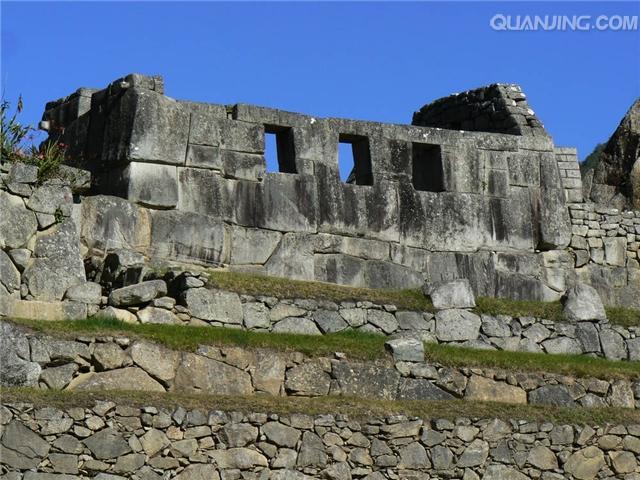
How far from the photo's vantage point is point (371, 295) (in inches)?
781

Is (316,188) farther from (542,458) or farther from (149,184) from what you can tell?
(542,458)

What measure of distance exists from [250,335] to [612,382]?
453cm

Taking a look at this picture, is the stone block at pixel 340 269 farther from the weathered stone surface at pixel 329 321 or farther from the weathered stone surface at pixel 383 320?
the weathered stone surface at pixel 329 321

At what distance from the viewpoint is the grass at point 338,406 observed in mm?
14984

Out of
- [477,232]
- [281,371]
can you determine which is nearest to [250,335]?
[281,371]

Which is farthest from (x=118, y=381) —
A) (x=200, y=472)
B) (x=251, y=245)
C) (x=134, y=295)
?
(x=251, y=245)

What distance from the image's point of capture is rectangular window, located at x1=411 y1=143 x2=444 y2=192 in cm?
2256

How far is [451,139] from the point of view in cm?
2269

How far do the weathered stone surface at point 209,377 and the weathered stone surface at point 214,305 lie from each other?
4.88ft

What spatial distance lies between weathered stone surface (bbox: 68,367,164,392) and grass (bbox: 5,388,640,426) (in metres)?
0.50

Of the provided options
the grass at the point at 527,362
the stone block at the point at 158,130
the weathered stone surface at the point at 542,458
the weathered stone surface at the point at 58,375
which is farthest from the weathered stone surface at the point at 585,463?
the stone block at the point at 158,130

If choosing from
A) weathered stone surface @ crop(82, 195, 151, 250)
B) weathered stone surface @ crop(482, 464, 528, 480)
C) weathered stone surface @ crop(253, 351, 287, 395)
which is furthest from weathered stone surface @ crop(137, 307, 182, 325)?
weathered stone surface @ crop(482, 464, 528, 480)

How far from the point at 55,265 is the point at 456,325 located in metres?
5.25

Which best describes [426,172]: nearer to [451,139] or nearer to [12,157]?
[451,139]
